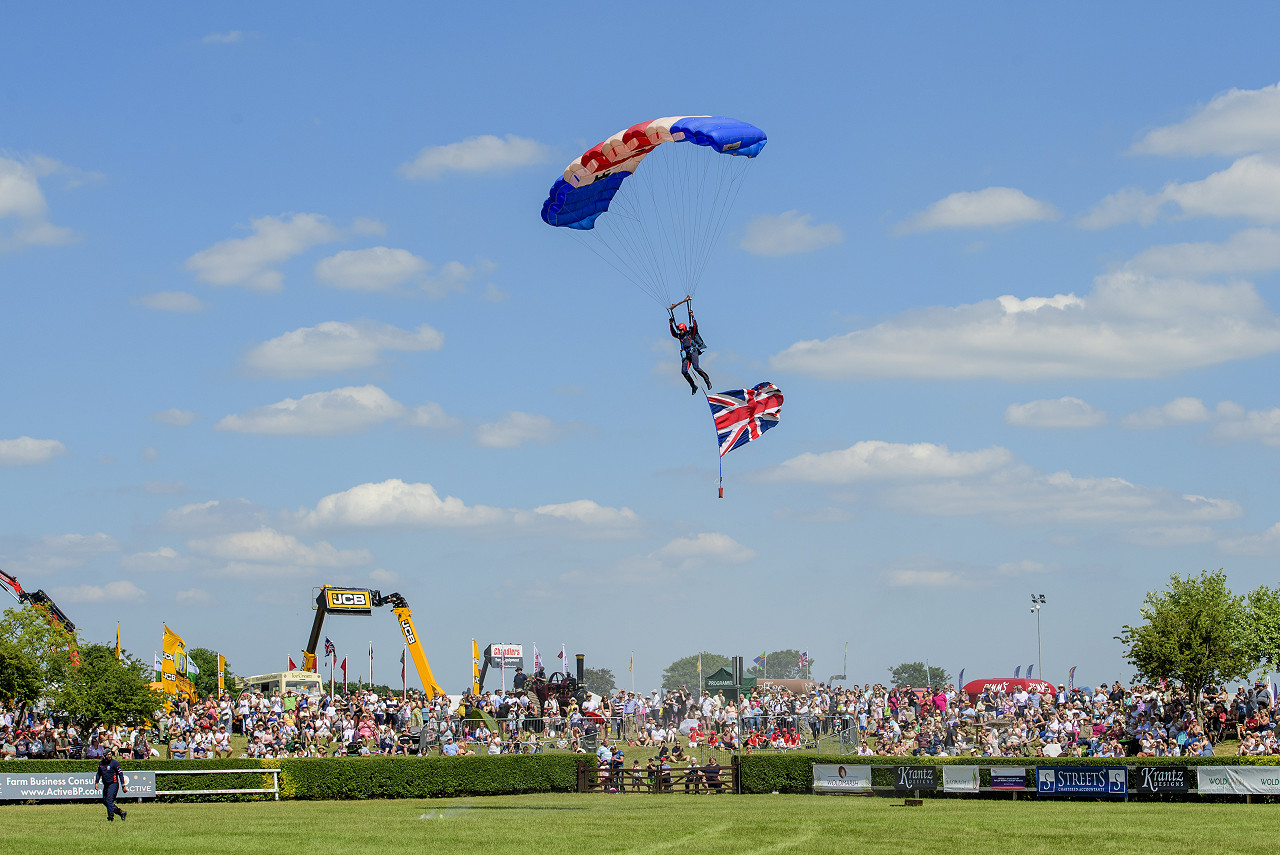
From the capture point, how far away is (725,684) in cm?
5197

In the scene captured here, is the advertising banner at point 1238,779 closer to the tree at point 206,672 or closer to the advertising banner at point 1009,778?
the advertising banner at point 1009,778

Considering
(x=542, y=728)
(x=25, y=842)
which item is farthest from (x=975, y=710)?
(x=25, y=842)

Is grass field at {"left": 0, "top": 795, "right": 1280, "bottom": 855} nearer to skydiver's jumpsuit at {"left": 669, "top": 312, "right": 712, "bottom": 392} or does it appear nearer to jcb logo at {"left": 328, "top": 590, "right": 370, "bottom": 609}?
skydiver's jumpsuit at {"left": 669, "top": 312, "right": 712, "bottom": 392}

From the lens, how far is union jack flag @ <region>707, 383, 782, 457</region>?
31422mm

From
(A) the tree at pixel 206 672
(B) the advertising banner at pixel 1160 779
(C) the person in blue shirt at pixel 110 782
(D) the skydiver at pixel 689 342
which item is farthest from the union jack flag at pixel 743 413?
(A) the tree at pixel 206 672

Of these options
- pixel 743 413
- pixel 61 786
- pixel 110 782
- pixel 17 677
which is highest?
pixel 743 413

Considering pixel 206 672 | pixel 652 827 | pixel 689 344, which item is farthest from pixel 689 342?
pixel 206 672

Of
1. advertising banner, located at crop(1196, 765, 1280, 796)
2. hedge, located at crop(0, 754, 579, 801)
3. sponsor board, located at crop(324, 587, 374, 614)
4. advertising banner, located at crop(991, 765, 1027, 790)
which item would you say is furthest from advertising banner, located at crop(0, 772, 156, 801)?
advertising banner, located at crop(1196, 765, 1280, 796)

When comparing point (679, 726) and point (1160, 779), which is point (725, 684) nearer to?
point (679, 726)

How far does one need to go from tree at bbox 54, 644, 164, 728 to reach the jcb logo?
1097cm

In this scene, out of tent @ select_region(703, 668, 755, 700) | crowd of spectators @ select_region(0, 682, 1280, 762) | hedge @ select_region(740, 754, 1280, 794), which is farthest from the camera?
tent @ select_region(703, 668, 755, 700)

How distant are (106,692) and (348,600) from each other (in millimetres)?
12637

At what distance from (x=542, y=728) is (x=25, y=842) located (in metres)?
23.0

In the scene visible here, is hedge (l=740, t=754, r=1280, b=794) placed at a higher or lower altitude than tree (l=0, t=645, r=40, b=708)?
lower
